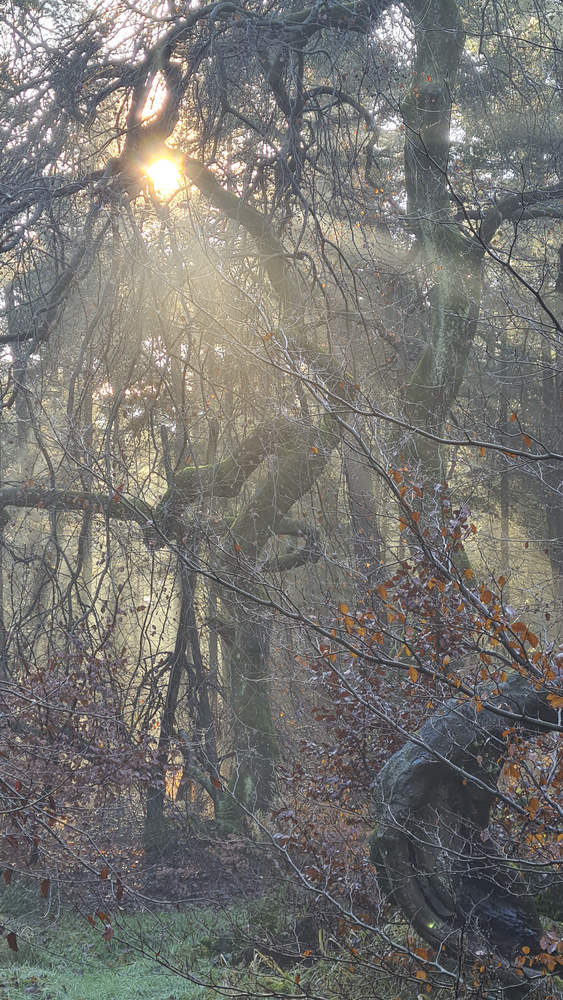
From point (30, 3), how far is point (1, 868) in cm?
566

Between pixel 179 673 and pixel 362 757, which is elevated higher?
pixel 179 673

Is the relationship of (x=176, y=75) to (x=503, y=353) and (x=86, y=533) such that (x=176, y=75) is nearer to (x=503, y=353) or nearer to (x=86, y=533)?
(x=86, y=533)

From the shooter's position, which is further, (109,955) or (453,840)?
(109,955)

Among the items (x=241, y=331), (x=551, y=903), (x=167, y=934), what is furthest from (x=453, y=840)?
(x=241, y=331)

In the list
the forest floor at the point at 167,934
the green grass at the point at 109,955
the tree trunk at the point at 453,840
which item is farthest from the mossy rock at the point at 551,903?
the green grass at the point at 109,955

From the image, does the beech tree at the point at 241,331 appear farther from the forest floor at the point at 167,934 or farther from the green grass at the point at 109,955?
the green grass at the point at 109,955

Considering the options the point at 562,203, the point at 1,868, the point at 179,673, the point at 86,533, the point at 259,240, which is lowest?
the point at 1,868

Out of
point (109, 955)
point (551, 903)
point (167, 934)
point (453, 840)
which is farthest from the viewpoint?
point (167, 934)

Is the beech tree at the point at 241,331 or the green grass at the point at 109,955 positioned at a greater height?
the beech tree at the point at 241,331

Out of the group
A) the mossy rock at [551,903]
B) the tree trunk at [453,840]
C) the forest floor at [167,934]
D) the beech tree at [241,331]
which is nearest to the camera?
the tree trunk at [453,840]

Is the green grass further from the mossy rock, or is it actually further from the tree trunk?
the mossy rock

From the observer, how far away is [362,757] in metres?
5.26

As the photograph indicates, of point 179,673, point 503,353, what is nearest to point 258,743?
point 179,673

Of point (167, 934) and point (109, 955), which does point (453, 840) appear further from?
point (109, 955)
